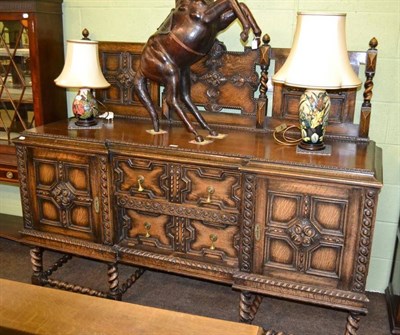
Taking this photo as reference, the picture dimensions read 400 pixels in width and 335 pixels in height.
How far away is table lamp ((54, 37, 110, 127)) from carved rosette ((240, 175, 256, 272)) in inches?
42.5

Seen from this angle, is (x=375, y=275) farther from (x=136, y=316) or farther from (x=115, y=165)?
(x=136, y=316)

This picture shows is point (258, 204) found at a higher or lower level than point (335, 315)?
higher

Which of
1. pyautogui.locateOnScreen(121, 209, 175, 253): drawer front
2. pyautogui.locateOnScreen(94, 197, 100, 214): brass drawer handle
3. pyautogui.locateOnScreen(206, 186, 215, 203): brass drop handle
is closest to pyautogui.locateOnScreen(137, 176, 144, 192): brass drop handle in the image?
pyautogui.locateOnScreen(121, 209, 175, 253): drawer front

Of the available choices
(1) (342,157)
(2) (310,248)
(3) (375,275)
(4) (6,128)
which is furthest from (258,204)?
(4) (6,128)

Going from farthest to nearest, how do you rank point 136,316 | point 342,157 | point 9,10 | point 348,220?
point 9,10 → point 342,157 → point 348,220 → point 136,316

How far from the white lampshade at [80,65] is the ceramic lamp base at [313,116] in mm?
1191

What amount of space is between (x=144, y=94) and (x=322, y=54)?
1.03 meters

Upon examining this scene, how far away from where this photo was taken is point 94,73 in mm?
2580

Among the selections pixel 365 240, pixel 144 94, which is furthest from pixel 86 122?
pixel 365 240

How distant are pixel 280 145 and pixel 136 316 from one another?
1.38 m

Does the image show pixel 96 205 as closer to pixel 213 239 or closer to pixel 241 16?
pixel 213 239

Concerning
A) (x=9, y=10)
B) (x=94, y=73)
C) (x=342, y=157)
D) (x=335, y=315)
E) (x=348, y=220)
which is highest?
(x=9, y=10)

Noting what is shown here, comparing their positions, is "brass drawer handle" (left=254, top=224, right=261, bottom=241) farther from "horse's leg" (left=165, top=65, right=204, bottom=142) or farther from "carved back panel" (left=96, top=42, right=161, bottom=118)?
"carved back panel" (left=96, top=42, right=161, bottom=118)

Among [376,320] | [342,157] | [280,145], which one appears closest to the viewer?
[342,157]
